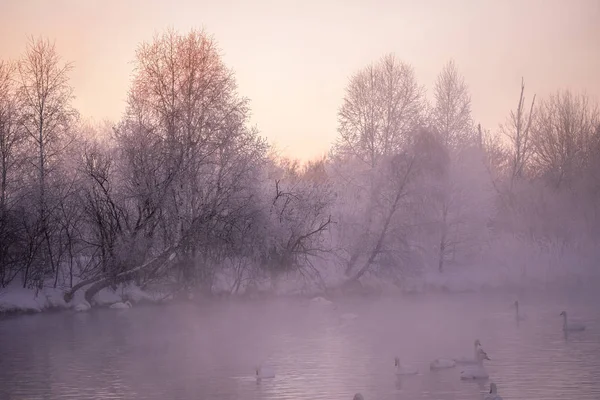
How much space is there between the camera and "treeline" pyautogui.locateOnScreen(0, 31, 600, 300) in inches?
1501

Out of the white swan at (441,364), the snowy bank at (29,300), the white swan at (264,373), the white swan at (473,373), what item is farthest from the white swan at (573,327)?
the snowy bank at (29,300)

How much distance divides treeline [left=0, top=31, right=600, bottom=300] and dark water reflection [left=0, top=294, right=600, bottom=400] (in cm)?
335

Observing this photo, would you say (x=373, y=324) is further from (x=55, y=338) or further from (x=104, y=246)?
(x=104, y=246)

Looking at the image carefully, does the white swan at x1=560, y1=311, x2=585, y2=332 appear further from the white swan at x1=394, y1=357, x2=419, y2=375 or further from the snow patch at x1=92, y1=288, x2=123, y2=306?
the snow patch at x1=92, y1=288, x2=123, y2=306

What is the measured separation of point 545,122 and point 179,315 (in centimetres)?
3531

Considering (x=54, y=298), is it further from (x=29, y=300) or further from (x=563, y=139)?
(x=563, y=139)

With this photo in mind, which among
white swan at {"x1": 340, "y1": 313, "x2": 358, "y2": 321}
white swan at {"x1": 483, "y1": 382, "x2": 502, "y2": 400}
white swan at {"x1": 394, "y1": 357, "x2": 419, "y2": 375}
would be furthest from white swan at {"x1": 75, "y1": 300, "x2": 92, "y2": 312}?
white swan at {"x1": 483, "y1": 382, "x2": 502, "y2": 400}

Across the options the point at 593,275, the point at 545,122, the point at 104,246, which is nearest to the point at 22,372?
the point at 104,246

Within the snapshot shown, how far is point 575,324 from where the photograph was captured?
27.0m

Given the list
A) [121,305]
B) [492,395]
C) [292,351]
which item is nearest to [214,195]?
[121,305]

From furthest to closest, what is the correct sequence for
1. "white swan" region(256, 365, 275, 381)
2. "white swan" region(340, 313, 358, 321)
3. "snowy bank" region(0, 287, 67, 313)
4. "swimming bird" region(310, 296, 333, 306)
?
"swimming bird" region(310, 296, 333, 306) < "snowy bank" region(0, 287, 67, 313) < "white swan" region(340, 313, 358, 321) < "white swan" region(256, 365, 275, 381)

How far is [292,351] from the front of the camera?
79.5 ft

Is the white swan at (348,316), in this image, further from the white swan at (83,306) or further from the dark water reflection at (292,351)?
the white swan at (83,306)

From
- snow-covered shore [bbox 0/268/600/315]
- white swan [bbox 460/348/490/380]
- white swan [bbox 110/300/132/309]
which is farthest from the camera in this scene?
white swan [bbox 110/300/132/309]
